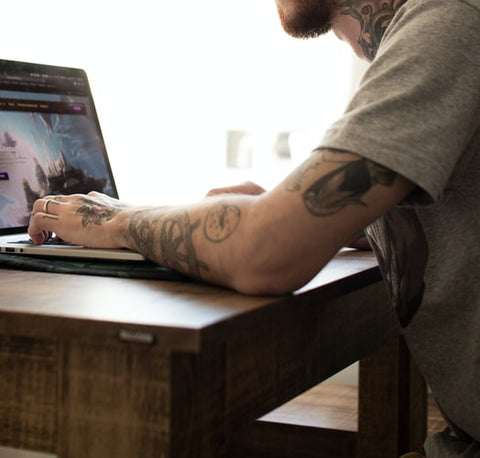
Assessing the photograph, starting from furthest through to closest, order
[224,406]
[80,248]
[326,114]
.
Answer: [326,114], [80,248], [224,406]

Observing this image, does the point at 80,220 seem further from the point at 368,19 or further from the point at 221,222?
the point at 368,19

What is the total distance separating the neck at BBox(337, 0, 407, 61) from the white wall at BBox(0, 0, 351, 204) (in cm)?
100

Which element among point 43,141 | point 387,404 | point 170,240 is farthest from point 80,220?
point 387,404

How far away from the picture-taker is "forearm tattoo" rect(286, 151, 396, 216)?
2.63ft

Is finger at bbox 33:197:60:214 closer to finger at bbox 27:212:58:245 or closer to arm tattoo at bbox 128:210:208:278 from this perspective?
finger at bbox 27:212:58:245

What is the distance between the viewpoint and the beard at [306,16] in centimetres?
120

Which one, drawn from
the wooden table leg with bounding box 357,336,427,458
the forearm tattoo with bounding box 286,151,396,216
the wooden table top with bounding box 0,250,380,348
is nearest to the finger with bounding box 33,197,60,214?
the wooden table top with bounding box 0,250,380,348

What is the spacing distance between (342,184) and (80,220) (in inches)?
16.0

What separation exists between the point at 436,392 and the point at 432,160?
1.15 ft

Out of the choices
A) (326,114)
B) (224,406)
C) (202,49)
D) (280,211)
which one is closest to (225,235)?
(280,211)

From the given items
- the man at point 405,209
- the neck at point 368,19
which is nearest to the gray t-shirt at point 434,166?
the man at point 405,209

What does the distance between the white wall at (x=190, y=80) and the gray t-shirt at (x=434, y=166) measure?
1.25 meters

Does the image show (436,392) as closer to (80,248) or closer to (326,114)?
(80,248)

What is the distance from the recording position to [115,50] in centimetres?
233
